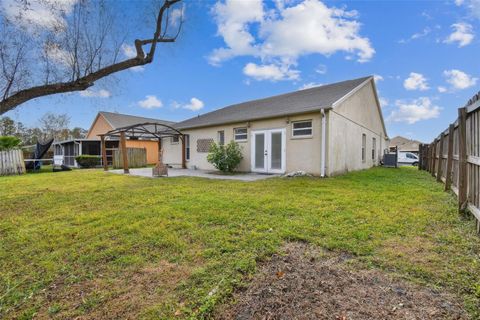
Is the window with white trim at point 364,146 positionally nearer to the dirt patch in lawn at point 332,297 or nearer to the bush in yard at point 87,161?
the dirt patch in lawn at point 332,297

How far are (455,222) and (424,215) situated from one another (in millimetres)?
458

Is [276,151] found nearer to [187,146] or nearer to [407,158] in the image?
[187,146]

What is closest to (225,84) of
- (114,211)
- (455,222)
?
(114,211)

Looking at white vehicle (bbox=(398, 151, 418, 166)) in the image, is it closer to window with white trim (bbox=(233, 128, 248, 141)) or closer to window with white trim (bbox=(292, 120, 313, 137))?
window with white trim (bbox=(292, 120, 313, 137))

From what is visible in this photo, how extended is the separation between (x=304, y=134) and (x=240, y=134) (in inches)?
139

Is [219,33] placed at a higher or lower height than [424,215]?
higher

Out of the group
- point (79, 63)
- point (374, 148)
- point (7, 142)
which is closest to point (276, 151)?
point (79, 63)

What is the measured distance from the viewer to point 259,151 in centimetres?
1123

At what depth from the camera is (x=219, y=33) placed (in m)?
11.3

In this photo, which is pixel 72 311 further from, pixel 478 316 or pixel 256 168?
pixel 256 168

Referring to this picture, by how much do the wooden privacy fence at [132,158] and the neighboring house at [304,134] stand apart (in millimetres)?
5541

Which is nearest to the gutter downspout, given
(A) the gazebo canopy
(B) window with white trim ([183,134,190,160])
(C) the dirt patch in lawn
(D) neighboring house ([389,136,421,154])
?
(C) the dirt patch in lawn

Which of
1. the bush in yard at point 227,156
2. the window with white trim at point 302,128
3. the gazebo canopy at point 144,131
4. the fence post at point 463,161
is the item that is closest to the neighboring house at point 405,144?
the window with white trim at point 302,128

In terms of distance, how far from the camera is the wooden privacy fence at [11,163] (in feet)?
43.6
